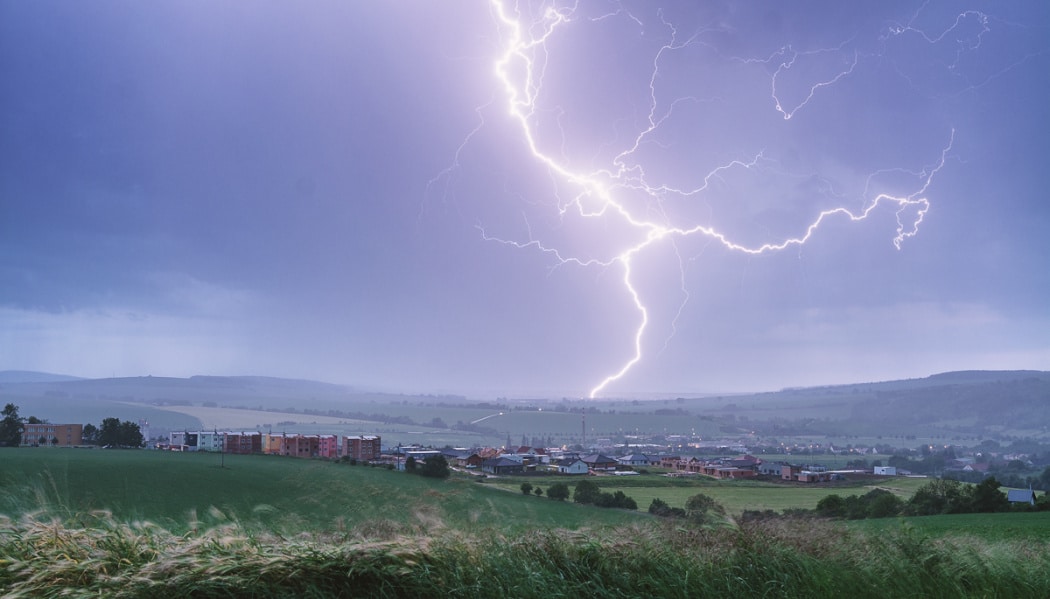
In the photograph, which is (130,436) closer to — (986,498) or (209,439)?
(209,439)

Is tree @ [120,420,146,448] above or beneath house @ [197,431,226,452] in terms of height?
above

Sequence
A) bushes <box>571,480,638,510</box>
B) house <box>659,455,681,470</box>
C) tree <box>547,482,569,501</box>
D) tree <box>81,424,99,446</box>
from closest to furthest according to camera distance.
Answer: bushes <box>571,480,638,510</box> → tree <box>547,482,569,501</box> → house <box>659,455,681,470</box> → tree <box>81,424,99,446</box>

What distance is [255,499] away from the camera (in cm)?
1271

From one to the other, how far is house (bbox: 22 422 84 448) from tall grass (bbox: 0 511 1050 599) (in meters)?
30.6

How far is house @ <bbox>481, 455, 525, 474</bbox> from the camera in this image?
28.7 meters

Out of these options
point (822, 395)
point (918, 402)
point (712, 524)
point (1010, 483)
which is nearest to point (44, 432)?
point (712, 524)

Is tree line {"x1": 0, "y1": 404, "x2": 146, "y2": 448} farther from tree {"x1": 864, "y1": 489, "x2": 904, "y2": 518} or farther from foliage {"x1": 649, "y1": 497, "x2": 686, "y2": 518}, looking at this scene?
tree {"x1": 864, "y1": 489, "x2": 904, "y2": 518}

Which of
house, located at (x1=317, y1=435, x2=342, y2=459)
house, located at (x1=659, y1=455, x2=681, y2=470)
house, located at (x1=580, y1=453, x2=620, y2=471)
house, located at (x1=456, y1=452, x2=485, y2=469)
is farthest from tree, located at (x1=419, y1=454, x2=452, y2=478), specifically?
house, located at (x1=659, y1=455, x2=681, y2=470)

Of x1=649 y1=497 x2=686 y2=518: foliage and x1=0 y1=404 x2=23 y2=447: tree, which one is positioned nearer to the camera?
x1=649 y1=497 x2=686 y2=518: foliage

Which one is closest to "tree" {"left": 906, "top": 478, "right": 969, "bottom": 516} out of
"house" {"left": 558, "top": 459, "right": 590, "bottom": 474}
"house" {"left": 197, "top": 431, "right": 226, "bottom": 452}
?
"house" {"left": 558, "top": 459, "right": 590, "bottom": 474}

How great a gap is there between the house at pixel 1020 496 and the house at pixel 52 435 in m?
36.5

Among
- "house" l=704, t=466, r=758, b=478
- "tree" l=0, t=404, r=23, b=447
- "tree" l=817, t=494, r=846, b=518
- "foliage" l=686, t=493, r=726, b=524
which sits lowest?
"house" l=704, t=466, r=758, b=478

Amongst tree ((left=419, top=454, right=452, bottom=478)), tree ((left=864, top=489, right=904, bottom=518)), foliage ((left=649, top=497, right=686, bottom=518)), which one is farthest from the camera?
tree ((left=419, top=454, right=452, bottom=478))

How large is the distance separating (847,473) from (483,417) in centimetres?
4469
